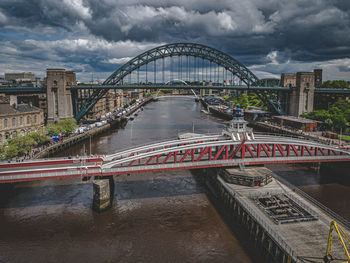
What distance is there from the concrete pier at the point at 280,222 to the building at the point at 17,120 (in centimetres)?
3604

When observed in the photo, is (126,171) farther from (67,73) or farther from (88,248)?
(67,73)

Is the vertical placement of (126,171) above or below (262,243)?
above

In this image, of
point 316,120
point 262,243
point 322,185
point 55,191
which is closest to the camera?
point 262,243

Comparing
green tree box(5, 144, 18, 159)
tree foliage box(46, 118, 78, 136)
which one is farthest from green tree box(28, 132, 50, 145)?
green tree box(5, 144, 18, 159)

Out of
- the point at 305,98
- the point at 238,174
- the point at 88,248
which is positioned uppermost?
the point at 305,98

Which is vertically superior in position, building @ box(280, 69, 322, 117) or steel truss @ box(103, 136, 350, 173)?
building @ box(280, 69, 322, 117)

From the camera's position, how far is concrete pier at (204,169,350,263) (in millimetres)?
16288

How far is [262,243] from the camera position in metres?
18.8

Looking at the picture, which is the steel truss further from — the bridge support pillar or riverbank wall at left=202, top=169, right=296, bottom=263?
riverbank wall at left=202, top=169, right=296, bottom=263

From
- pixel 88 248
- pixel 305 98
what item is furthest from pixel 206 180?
pixel 305 98

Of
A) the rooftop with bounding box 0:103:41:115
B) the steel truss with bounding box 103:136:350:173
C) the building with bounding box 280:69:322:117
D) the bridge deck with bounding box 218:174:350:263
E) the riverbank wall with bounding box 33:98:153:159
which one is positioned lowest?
the bridge deck with bounding box 218:174:350:263

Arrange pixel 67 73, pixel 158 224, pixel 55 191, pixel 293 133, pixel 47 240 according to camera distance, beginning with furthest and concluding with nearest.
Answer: pixel 67 73 → pixel 293 133 → pixel 55 191 → pixel 158 224 → pixel 47 240

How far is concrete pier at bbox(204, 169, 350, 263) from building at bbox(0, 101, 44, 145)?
1419 inches

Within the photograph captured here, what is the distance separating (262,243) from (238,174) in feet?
26.3
